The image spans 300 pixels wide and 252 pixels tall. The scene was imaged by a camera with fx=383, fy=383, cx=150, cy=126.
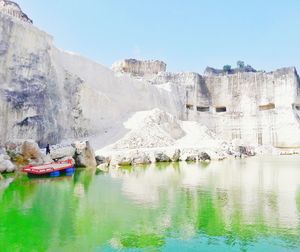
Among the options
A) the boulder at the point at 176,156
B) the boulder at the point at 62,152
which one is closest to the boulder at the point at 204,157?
the boulder at the point at 176,156

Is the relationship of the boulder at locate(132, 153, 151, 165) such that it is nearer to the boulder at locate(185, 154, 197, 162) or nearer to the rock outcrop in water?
the rock outcrop in water

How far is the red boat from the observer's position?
60.0 ft

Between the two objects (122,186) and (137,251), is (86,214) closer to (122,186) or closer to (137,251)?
(137,251)

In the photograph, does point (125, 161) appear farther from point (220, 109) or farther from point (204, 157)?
point (220, 109)

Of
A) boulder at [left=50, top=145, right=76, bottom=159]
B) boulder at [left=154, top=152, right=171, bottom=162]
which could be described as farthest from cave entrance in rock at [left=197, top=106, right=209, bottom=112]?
boulder at [left=50, top=145, right=76, bottom=159]

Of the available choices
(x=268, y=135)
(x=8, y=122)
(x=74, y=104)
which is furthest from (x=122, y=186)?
(x=268, y=135)

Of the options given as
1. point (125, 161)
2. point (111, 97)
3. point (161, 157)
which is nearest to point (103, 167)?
point (125, 161)

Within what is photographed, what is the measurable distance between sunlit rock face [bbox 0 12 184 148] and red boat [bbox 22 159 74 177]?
24.2 ft

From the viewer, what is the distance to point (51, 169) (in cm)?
1886

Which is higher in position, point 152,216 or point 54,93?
point 54,93

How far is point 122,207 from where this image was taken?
10.5m

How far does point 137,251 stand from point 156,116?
96.7ft

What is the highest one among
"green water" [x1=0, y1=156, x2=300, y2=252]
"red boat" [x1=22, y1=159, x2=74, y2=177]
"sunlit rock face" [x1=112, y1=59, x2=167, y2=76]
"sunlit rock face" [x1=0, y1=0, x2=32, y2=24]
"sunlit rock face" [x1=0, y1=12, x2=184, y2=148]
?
"sunlit rock face" [x1=0, y1=0, x2=32, y2=24]

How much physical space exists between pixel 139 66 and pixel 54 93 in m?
23.3
